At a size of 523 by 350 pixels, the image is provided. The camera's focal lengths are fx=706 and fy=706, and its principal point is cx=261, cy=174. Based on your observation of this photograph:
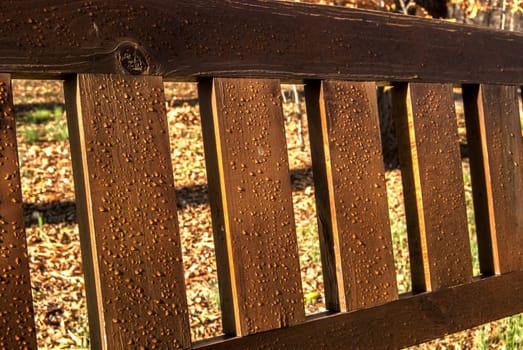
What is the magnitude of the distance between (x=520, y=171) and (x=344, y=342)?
0.84 metres

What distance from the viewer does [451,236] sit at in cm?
187

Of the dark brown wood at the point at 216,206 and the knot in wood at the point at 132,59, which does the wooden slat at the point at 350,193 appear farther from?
the knot in wood at the point at 132,59

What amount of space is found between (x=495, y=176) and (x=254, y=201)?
859 millimetres

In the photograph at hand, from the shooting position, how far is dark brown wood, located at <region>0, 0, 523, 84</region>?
4.10 feet

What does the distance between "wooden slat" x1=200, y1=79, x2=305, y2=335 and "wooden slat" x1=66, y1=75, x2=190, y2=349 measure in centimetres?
13

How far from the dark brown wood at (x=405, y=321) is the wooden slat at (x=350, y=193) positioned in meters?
0.05

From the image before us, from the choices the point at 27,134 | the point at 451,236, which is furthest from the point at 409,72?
the point at 27,134

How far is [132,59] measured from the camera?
4.45 feet

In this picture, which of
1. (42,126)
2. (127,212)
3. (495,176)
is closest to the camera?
(127,212)

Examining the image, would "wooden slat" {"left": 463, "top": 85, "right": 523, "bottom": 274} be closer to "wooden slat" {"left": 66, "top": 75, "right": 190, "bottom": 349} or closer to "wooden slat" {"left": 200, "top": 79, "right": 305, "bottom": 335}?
"wooden slat" {"left": 200, "top": 79, "right": 305, "bottom": 335}

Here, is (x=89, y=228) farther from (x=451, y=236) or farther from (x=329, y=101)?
(x=451, y=236)

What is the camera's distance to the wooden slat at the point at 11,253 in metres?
1.19

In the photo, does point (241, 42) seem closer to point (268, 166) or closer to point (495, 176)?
point (268, 166)

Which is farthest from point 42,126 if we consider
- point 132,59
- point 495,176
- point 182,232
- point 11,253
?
point 11,253
